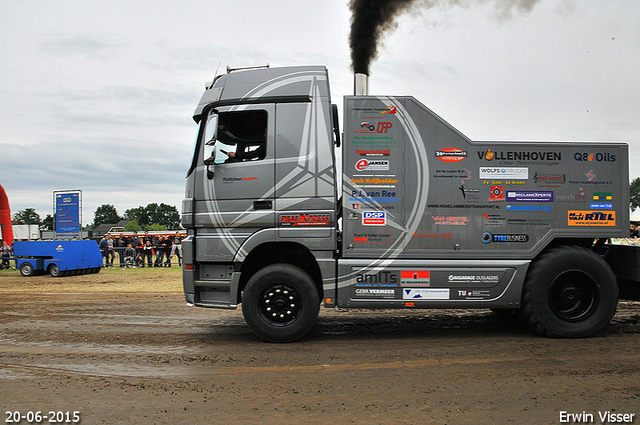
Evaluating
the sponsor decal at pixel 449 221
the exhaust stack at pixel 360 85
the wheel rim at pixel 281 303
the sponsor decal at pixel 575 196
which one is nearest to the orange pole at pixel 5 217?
the exhaust stack at pixel 360 85

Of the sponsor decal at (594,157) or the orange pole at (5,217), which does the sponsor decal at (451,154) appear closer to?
the sponsor decal at (594,157)

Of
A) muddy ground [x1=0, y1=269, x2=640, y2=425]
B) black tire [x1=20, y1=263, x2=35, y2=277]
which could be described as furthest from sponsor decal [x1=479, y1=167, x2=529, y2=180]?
black tire [x1=20, y1=263, x2=35, y2=277]

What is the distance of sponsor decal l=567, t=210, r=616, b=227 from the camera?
6.22 metres

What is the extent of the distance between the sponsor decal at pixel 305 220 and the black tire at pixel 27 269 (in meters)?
16.7

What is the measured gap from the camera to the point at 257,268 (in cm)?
662

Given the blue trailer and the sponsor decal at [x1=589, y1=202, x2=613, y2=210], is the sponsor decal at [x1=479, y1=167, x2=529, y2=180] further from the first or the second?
the blue trailer

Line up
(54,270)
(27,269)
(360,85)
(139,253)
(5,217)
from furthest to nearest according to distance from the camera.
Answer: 1. (5,217)
2. (139,253)
3. (27,269)
4. (54,270)
5. (360,85)

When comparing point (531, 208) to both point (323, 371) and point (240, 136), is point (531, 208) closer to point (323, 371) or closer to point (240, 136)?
point (323, 371)

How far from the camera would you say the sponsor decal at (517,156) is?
6203 mm

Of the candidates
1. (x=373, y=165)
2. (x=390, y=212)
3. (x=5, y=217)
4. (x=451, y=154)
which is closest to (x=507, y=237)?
(x=451, y=154)

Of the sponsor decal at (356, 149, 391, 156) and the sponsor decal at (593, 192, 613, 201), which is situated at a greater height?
the sponsor decal at (356, 149, 391, 156)

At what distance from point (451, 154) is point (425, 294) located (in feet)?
6.37

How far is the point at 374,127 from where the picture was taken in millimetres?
6211

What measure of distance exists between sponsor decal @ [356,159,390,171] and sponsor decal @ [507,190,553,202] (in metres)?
1.73
